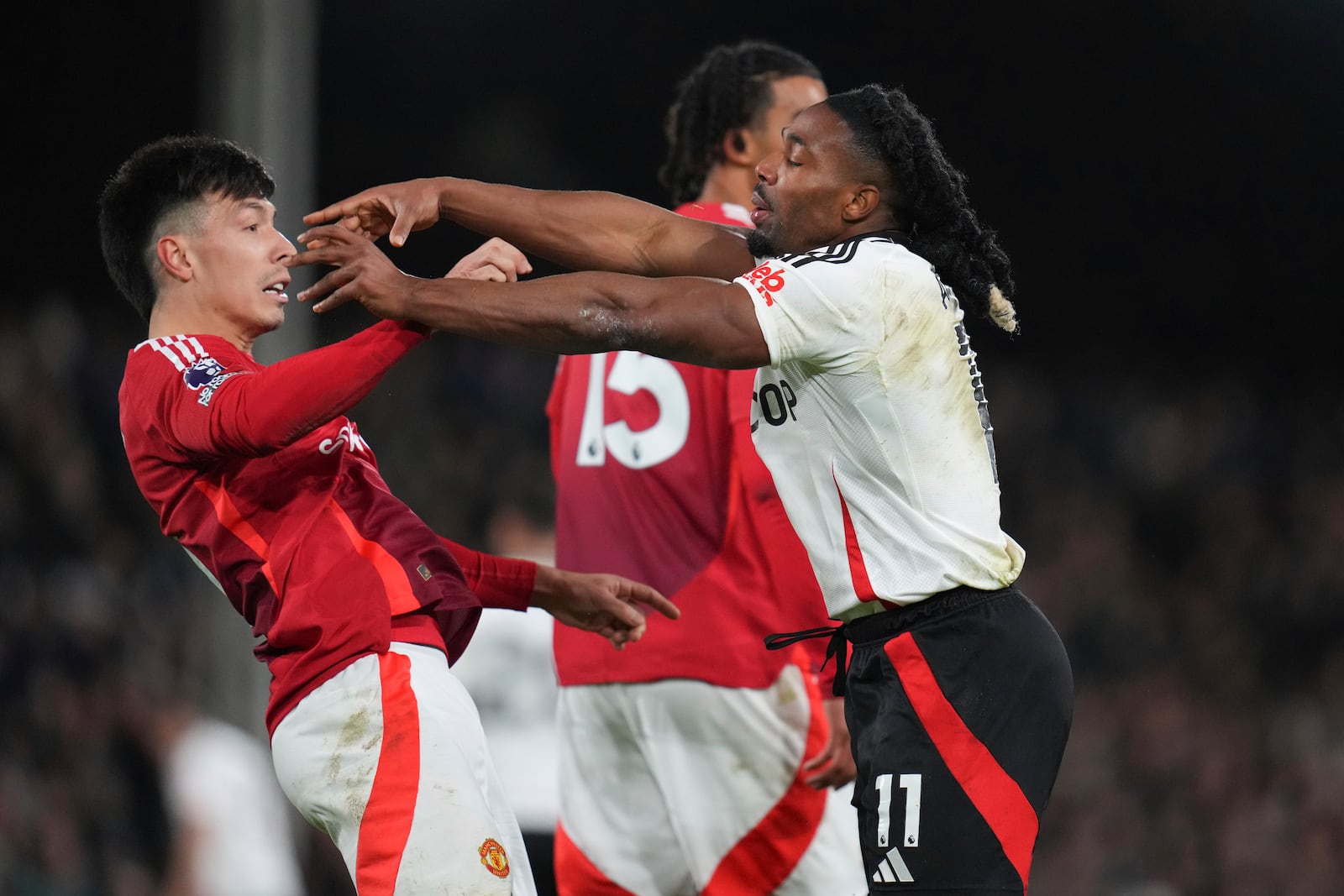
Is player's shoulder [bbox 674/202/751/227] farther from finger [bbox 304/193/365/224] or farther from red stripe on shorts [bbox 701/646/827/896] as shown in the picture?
red stripe on shorts [bbox 701/646/827/896]

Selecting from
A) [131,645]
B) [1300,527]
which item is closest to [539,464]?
[131,645]

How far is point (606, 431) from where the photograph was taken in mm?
4867

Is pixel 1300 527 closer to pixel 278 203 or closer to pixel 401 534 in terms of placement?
pixel 278 203

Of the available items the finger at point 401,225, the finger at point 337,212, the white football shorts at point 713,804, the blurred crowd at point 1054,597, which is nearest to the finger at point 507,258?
the finger at point 401,225

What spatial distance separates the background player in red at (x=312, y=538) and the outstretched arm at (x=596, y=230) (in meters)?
0.37

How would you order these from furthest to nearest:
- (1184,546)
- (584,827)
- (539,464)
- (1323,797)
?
(1184,546)
(539,464)
(1323,797)
(584,827)

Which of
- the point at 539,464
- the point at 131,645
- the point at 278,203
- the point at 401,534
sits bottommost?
the point at 131,645

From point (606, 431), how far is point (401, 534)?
1477 millimetres

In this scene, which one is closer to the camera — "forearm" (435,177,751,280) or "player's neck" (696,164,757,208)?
"forearm" (435,177,751,280)

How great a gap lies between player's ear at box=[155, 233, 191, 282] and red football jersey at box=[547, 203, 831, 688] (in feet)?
4.71

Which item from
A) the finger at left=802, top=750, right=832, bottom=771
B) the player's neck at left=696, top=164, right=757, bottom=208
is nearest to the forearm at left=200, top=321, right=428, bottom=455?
the finger at left=802, top=750, right=832, bottom=771

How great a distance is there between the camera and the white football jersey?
10.7ft

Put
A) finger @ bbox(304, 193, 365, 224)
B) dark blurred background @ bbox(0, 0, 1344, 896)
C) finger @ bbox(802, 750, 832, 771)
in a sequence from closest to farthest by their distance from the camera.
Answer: finger @ bbox(304, 193, 365, 224) → finger @ bbox(802, 750, 832, 771) → dark blurred background @ bbox(0, 0, 1344, 896)

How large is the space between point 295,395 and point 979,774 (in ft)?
5.32
